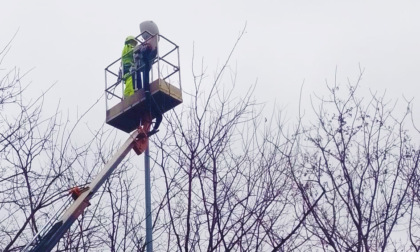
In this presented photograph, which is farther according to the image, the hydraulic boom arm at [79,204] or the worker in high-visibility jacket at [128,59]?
the worker in high-visibility jacket at [128,59]

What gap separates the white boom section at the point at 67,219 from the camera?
7098 millimetres

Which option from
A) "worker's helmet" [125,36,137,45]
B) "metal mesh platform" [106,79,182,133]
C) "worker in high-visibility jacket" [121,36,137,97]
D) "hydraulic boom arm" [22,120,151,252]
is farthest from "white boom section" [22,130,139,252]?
"worker's helmet" [125,36,137,45]

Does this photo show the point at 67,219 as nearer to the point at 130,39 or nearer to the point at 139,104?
the point at 139,104

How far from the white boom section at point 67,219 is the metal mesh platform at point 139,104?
2.37ft

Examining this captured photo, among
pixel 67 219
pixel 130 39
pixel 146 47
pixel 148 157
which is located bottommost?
pixel 67 219

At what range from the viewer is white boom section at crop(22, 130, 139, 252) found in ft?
23.3

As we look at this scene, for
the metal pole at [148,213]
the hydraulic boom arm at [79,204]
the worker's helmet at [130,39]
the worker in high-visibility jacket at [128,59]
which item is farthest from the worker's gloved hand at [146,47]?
the metal pole at [148,213]

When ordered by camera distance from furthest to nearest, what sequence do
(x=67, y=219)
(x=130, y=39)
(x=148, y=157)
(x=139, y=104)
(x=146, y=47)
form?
1. (x=130, y=39)
2. (x=146, y=47)
3. (x=139, y=104)
4. (x=148, y=157)
5. (x=67, y=219)

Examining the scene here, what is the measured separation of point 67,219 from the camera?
7.43 m

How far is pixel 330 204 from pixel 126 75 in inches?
134

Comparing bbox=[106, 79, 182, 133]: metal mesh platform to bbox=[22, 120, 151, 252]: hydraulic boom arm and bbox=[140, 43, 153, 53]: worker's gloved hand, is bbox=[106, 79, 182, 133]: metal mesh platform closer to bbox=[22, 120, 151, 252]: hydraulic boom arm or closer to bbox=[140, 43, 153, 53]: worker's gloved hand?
bbox=[22, 120, 151, 252]: hydraulic boom arm

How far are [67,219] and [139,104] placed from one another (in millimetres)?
2147

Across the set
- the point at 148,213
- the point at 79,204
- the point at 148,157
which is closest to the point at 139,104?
the point at 148,157

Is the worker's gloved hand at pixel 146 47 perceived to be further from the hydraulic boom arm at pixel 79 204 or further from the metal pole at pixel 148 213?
the metal pole at pixel 148 213
